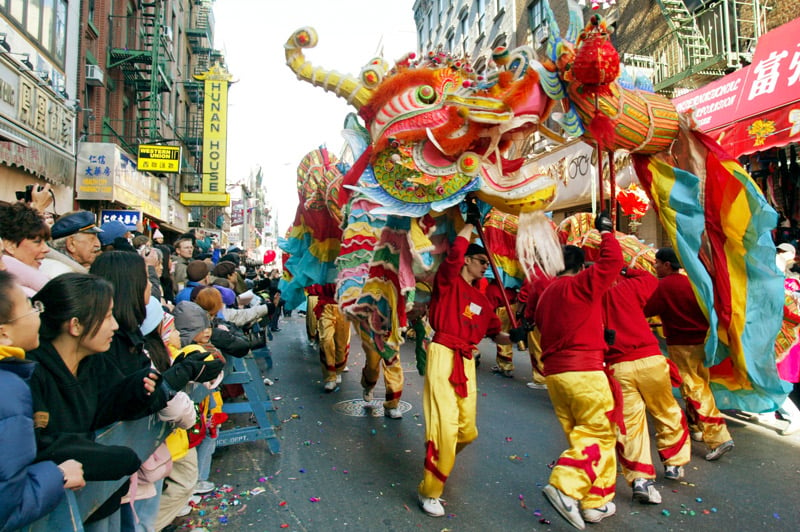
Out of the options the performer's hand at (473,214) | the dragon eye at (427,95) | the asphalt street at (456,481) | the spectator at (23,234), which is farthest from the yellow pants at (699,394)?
the spectator at (23,234)

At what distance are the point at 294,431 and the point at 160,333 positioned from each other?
2.50m

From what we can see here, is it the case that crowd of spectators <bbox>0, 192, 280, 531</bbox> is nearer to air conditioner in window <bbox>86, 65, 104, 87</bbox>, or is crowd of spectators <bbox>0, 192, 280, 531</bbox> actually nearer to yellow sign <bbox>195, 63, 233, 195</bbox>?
air conditioner in window <bbox>86, 65, 104, 87</bbox>

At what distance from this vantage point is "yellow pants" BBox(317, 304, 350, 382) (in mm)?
6680

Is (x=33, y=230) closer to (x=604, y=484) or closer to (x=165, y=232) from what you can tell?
(x=604, y=484)

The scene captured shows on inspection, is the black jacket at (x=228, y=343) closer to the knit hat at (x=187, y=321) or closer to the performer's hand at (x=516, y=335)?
the knit hat at (x=187, y=321)

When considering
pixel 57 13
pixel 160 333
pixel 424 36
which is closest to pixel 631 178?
pixel 160 333

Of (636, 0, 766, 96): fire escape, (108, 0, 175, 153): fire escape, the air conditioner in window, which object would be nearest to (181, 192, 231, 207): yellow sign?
(108, 0, 175, 153): fire escape

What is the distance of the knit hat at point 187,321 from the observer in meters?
3.74

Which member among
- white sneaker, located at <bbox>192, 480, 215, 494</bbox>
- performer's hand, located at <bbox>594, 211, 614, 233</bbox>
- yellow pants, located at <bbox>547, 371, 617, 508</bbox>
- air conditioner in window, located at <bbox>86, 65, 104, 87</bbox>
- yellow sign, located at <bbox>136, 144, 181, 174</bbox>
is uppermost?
air conditioner in window, located at <bbox>86, 65, 104, 87</bbox>

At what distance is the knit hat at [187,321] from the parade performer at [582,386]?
2311mm

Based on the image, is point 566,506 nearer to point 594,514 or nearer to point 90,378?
point 594,514

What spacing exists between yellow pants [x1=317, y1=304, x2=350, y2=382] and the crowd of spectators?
2.80 m

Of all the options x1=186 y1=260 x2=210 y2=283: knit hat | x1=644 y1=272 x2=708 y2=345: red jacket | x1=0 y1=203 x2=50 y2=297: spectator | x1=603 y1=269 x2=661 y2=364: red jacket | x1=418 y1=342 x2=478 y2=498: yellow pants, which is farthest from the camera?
x1=186 y1=260 x2=210 y2=283: knit hat

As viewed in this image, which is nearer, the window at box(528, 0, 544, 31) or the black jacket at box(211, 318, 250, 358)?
the black jacket at box(211, 318, 250, 358)
